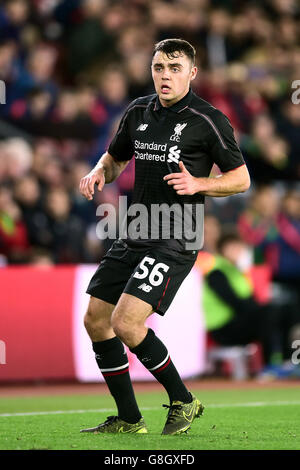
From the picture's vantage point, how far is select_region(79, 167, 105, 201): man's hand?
5.84 m

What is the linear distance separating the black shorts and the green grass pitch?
0.84 m

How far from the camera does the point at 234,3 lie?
15344mm

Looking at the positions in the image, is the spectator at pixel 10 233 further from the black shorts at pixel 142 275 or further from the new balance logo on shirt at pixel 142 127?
the new balance logo on shirt at pixel 142 127

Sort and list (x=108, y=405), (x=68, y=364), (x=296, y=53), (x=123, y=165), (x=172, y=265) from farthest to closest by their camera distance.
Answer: (x=296, y=53)
(x=68, y=364)
(x=108, y=405)
(x=123, y=165)
(x=172, y=265)

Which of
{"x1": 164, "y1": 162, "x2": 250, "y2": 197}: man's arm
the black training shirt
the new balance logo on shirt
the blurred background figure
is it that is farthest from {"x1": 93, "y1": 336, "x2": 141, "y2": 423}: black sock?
the blurred background figure

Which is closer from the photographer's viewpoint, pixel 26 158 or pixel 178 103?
pixel 178 103

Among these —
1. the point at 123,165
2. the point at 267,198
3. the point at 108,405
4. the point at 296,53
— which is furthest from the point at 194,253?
the point at 296,53

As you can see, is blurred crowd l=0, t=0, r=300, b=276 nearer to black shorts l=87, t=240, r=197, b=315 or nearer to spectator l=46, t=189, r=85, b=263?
spectator l=46, t=189, r=85, b=263

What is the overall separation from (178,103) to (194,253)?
0.95 m

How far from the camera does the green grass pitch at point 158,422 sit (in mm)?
5281

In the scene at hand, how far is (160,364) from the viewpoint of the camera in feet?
18.6

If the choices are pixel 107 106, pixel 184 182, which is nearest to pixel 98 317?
pixel 184 182

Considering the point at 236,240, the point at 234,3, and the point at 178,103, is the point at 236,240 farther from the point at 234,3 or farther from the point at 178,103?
the point at 234,3

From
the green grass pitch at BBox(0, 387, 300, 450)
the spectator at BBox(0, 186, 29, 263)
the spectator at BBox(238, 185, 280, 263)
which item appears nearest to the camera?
the green grass pitch at BBox(0, 387, 300, 450)
